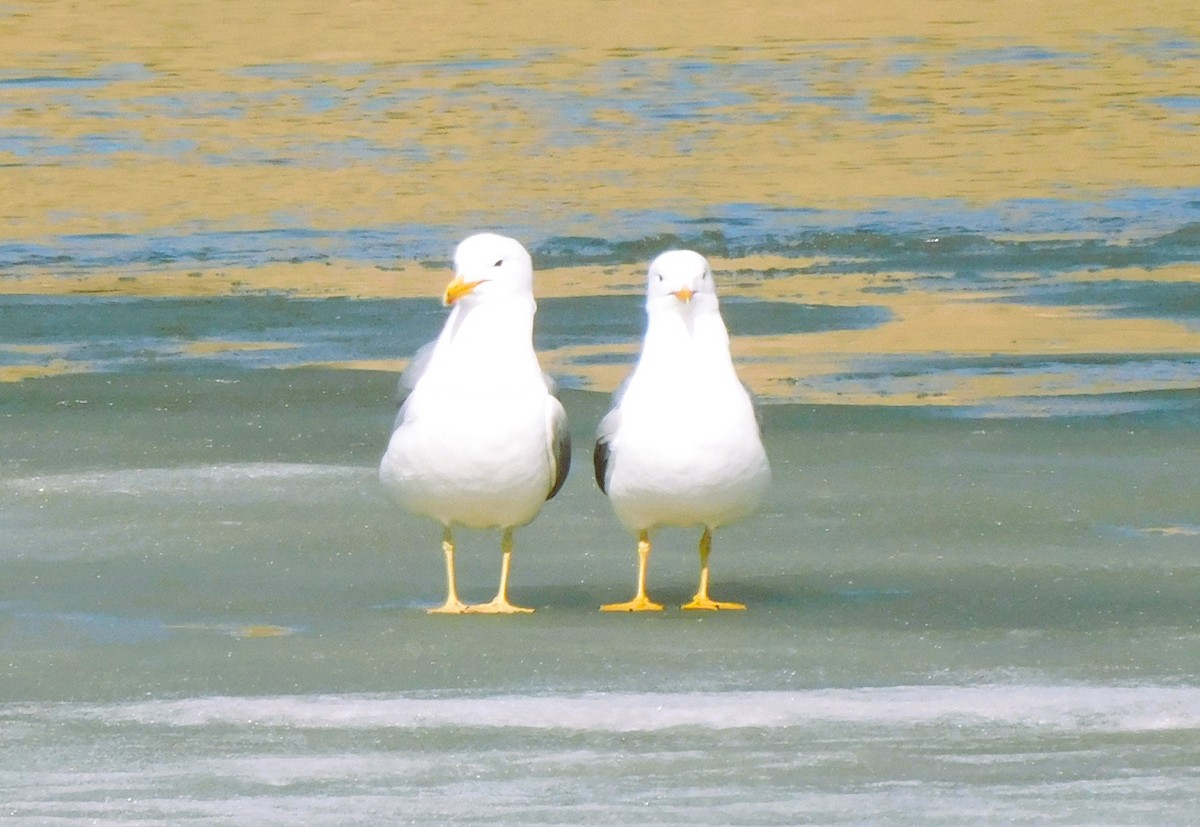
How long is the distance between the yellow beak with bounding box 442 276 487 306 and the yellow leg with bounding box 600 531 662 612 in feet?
3.02

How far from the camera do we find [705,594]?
7414 millimetres

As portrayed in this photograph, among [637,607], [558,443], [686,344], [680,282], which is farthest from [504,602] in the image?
[680,282]

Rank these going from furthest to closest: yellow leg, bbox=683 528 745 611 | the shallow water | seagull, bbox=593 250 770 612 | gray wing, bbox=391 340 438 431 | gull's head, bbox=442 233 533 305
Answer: gray wing, bbox=391 340 438 431 < yellow leg, bbox=683 528 745 611 < gull's head, bbox=442 233 533 305 < seagull, bbox=593 250 770 612 < the shallow water

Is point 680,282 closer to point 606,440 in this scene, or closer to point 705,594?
point 606,440

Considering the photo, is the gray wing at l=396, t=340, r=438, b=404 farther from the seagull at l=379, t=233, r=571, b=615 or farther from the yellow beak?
the yellow beak

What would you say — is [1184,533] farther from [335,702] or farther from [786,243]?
[786,243]

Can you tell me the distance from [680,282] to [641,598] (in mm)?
969

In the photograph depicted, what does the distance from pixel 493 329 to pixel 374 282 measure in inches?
321

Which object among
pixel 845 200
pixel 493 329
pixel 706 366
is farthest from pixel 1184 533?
pixel 845 200

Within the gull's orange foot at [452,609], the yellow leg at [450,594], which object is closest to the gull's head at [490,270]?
the yellow leg at [450,594]

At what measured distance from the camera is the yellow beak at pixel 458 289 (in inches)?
281

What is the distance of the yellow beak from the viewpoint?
7.12 metres

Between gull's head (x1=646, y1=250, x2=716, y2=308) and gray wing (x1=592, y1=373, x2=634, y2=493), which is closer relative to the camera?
gull's head (x1=646, y1=250, x2=716, y2=308)

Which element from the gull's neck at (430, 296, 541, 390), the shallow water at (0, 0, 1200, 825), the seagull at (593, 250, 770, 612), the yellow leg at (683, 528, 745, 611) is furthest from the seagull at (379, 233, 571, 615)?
the yellow leg at (683, 528, 745, 611)
